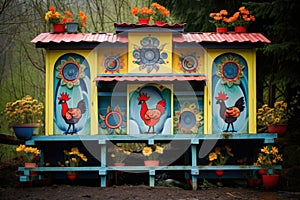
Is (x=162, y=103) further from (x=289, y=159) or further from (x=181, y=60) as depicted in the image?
(x=289, y=159)

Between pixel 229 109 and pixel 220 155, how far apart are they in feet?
2.85

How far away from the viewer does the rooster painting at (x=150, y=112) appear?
801 centimetres

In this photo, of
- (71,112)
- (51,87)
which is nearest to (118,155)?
(71,112)

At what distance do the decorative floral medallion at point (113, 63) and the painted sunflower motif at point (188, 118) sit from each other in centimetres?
135

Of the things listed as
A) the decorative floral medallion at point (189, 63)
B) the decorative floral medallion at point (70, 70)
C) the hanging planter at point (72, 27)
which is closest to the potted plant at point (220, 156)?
the decorative floral medallion at point (189, 63)

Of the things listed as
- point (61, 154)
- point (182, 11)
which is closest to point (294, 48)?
point (182, 11)

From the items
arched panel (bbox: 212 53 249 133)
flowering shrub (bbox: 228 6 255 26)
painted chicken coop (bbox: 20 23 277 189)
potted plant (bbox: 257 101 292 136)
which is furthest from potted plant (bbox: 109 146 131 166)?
flowering shrub (bbox: 228 6 255 26)

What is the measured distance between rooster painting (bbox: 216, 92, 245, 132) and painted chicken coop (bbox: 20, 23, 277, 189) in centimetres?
2

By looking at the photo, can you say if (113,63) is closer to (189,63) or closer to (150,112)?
(150,112)

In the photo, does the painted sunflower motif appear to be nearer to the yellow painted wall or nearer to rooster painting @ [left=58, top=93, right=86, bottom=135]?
the yellow painted wall

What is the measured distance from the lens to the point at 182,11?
1084cm

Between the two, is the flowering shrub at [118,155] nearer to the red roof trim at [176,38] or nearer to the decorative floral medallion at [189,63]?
the decorative floral medallion at [189,63]

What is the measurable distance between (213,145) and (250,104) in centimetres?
102

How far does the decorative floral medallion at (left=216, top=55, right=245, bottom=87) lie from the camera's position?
26.6ft
